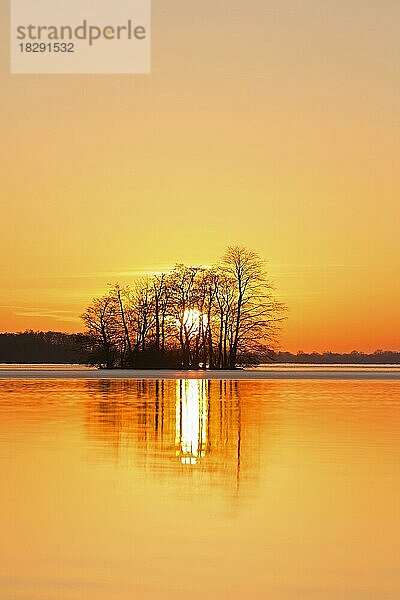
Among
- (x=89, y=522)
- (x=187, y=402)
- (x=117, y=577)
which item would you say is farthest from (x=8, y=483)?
(x=187, y=402)

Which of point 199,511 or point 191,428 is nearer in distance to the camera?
point 199,511

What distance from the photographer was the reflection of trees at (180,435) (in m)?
13.5

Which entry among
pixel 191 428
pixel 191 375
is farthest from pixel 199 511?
pixel 191 375

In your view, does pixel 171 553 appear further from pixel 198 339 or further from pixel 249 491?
pixel 198 339

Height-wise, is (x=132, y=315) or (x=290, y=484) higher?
(x=132, y=315)

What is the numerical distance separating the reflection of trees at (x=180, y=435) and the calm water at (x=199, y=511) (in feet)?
0.18

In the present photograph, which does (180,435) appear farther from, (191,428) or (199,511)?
(199,511)

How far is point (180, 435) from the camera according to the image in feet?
60.1

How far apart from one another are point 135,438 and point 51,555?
9.25 metres

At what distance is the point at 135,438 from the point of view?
17.2 metres

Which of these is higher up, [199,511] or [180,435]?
[180,435]

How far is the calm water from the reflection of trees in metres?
0.06

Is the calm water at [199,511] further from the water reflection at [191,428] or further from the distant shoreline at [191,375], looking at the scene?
the distant shoreline at [191,375]

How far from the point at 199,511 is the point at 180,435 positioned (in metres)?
8.44
